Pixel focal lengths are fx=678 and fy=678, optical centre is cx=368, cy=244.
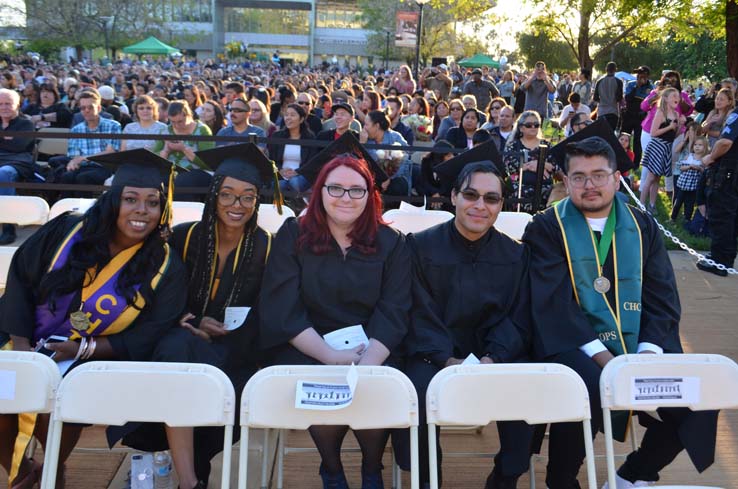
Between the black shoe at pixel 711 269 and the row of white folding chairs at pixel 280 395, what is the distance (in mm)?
5000

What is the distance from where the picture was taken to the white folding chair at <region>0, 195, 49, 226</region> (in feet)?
16.9

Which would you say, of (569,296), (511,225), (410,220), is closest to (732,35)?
(511,225)

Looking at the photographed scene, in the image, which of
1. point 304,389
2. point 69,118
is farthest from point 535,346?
point 69,118

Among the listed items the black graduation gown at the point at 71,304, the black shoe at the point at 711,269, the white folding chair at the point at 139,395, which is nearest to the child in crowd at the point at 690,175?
the black shoe at the point at 711,269

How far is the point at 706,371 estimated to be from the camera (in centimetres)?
268

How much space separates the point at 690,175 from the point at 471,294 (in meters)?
6.46

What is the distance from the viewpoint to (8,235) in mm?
7480

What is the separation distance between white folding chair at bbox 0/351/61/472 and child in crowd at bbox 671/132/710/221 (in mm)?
7795

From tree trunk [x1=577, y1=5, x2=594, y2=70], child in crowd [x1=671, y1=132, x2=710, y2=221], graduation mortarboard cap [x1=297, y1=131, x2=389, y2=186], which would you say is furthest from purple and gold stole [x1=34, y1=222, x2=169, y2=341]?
tree trunk [x1=577, y1=5, x2=594, y2=70]

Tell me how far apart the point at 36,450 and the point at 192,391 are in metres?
1.60

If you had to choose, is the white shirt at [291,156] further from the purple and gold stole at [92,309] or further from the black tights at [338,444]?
the black tights at [338,444]

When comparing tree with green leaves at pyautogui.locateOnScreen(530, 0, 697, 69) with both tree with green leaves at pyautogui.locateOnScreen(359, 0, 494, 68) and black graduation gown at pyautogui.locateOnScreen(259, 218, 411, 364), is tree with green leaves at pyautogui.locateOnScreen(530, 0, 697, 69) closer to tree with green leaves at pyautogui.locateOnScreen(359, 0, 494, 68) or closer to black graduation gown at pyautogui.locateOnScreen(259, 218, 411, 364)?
tree with green leaves at pyautogui.locateOnScreen(359, 0, 494, 68)

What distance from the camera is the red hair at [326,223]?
132 inches

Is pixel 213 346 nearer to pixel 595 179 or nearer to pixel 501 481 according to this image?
pixel 501 481
